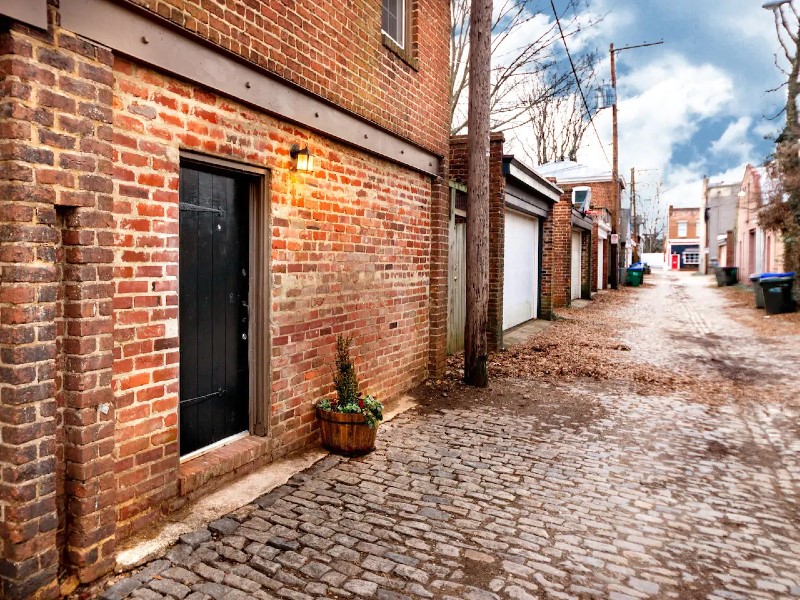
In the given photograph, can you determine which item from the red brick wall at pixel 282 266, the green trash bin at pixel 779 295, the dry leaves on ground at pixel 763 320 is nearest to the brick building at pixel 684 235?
the dry leaves on ground at pixel 763 320

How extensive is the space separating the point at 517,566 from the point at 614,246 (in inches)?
1196

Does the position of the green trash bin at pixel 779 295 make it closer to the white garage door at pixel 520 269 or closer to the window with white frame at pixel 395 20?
the white garage door at pixel 520 269

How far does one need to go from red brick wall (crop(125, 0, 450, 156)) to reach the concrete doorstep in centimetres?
300

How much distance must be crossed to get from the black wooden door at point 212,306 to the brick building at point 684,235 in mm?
73401

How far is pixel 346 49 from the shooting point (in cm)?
523

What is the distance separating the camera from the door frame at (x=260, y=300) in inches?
171

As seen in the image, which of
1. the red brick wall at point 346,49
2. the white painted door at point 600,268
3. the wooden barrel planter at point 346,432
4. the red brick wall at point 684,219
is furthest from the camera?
the red brick wall at point 684,219

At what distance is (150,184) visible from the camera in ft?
10.8

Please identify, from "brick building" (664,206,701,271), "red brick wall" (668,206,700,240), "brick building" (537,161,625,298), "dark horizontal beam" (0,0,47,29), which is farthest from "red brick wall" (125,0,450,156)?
"red brick wall" (668,206,700,240)

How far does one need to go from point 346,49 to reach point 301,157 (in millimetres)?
1390

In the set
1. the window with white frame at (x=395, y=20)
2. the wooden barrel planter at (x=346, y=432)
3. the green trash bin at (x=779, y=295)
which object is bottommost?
the wooden barrel planter at (x=346, y=432)

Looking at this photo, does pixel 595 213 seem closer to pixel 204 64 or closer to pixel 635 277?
pixel 635 277

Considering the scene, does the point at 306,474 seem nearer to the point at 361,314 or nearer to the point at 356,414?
the point at 356,414

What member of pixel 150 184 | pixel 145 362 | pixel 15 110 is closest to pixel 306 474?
pixel 145 362
